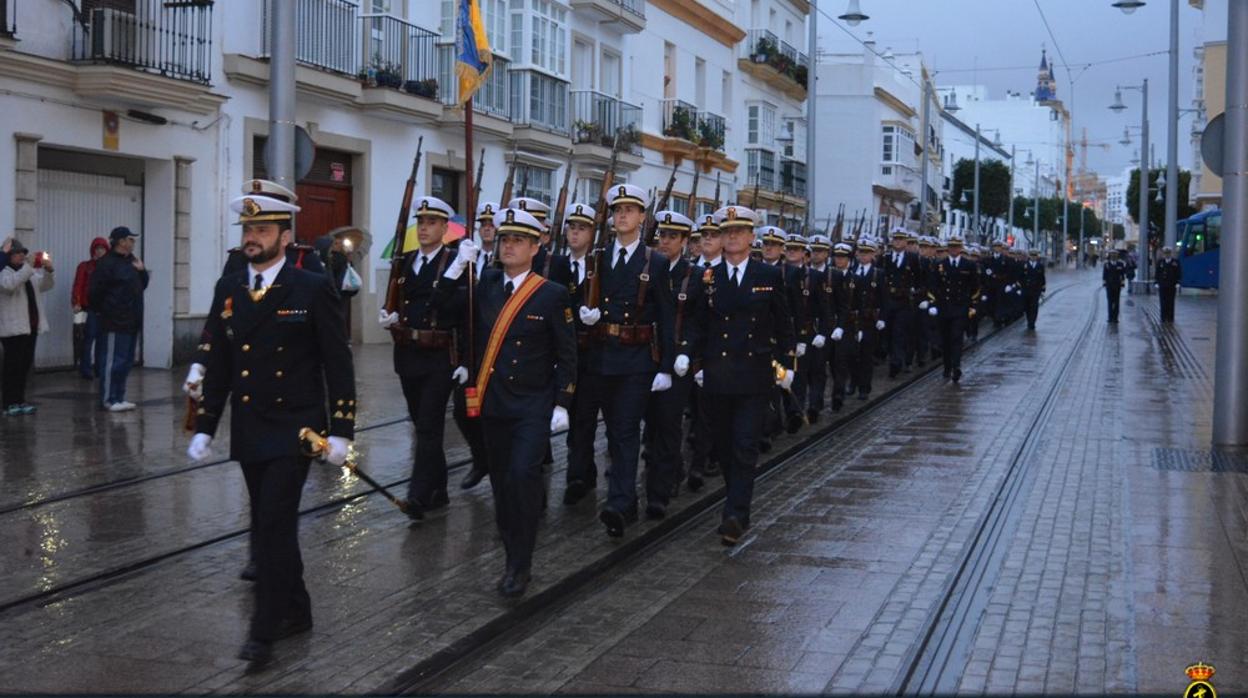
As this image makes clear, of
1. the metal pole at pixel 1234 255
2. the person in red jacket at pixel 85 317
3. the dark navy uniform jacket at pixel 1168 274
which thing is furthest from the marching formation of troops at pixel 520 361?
the dark navy uniform jacket at pixel 1168 274

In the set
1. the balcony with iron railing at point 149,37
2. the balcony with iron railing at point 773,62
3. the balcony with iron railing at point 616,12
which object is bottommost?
the balcony with iron railing at point 149,37

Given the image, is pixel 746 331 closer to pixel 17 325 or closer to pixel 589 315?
pixel 589 315

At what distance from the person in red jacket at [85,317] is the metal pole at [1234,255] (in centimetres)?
1118

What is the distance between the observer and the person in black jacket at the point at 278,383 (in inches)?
234

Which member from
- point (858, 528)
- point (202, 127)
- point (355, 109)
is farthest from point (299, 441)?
point (355, 109)

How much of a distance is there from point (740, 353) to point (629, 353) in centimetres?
67

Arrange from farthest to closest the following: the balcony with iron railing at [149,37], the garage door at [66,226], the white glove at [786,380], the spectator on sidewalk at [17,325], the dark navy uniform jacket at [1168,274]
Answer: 1. the dark navy uniform jacket at [1168,274]
2. the garage door at [66,226]
3. the balcony with iron railing at [149,37]
4. the spectator on sidewalk at [17,325]
5. the white glove at [786,380]

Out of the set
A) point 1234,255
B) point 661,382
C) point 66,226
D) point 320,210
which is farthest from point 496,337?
point 320,210

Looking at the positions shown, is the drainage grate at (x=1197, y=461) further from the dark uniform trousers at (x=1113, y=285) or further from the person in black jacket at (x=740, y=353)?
the dark uniform trousers at (x=1113, y=285)

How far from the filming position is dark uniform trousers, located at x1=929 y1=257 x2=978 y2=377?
1923 cm

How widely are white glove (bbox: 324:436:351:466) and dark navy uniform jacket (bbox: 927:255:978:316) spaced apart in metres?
14.1

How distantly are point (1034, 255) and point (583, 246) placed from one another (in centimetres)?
2682

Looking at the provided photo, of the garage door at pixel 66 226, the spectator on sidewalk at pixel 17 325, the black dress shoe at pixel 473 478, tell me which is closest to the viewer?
the black dress shoe at pixel 473 478

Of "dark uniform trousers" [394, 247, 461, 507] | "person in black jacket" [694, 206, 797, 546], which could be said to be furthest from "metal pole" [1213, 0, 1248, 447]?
"dark uniform trousers" [394, 247, 461, 507]
